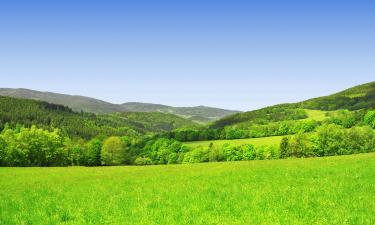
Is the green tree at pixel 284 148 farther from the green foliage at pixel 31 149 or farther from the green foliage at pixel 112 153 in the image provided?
the green foliage at pixel 31 149

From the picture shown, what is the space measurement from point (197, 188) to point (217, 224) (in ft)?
38.7

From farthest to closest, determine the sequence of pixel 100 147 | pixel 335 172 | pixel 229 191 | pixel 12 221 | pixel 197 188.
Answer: pixel 100 147, pixel 335 172, pixel 197 188, pixel 229 191, pixel 12 221

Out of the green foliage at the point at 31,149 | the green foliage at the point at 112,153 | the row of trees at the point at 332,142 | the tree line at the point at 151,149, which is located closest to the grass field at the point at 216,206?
the green foliage at the point at 31,149

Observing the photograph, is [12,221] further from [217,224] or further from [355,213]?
[355,213]

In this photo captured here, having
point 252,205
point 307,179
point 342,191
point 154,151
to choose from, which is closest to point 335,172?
point 307,179

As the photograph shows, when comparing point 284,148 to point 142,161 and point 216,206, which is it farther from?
point 216,206

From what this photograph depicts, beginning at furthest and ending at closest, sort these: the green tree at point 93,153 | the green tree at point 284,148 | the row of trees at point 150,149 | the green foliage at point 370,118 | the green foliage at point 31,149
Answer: the green foliage at point 370,118
the green tree at point 93,153
the green tree at point 284,148
the row of trees at point 150,149
the green foliage at point 31,149

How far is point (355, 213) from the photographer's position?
15812 mm

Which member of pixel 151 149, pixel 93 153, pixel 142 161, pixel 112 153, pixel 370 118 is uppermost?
pixel 370 118

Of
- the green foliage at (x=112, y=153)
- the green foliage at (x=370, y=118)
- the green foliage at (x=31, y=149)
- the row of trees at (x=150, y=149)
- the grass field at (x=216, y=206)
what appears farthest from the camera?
the green foliage at (x=370, y=118)

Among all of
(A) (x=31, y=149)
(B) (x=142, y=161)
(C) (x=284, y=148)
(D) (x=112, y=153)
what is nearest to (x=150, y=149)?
(B) (x=142, y=161)

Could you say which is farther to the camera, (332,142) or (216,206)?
(332,142)

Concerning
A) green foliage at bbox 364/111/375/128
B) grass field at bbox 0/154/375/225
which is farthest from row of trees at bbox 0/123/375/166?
grass field at bbox 0/154/375/225

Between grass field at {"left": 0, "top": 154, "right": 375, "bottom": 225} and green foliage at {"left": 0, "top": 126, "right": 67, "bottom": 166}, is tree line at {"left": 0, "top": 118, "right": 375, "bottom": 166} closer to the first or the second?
green foliage at {"left": 0, "top": 126, "right": 67, "bottom": 166}
